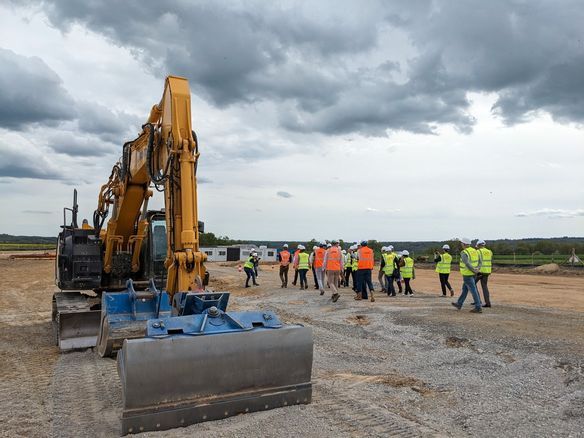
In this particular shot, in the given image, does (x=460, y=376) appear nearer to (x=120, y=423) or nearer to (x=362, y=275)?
(x=120, y=423)

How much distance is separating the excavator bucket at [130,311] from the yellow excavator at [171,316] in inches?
0.7

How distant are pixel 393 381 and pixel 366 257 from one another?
8230 mm

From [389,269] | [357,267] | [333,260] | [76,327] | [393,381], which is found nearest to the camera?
[393,381]

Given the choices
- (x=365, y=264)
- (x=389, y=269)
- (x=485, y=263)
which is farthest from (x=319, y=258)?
(x=485, y=263)

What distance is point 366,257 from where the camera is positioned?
14.9 m

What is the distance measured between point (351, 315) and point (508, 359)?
197 inches

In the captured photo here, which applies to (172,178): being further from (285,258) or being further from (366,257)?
(285,258)

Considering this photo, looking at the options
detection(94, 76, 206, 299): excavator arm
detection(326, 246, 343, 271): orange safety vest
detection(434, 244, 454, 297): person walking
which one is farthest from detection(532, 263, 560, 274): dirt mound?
detection(94, 76, 206, 299): excavator arm

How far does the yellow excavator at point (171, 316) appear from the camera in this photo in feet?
16.1

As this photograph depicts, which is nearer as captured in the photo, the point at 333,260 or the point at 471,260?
the point at 471,260

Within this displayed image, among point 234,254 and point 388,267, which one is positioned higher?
point 388,267

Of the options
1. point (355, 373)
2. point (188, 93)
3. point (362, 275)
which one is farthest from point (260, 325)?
point (362, 275)

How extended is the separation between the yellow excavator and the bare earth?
0.89ft

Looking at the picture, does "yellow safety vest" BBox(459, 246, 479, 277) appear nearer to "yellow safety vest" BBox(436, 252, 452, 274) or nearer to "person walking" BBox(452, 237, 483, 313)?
"person walking" BBox(452, 237, 483, 313)
